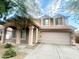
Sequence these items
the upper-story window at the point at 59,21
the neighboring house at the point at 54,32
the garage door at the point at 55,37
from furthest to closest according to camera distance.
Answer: the upper-story window at the point at 59,21
the garage door at the point at 55,37
the neighboring house at the point at 54,32

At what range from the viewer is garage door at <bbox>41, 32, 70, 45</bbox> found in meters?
24.2

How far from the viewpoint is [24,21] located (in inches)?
713

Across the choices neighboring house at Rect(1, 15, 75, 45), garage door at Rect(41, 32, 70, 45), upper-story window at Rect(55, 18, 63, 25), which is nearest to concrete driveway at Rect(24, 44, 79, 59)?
neighboring house at Rect(1, 15, 75, 45)

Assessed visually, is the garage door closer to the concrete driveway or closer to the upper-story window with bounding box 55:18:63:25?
the upper-story window with bounding box 55:18:63:25

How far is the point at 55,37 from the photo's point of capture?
81.3 feet

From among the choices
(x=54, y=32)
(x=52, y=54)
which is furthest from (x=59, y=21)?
(x=52, y=54)

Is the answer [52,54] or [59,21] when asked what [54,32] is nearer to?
[59,21]

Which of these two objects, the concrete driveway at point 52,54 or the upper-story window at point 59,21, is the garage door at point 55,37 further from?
the concrete driveway at point 52,54

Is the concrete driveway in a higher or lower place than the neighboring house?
lower

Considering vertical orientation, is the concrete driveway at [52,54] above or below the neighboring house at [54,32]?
below

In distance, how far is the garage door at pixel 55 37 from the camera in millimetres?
24250

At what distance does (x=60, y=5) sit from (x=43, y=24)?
22801 millimetres

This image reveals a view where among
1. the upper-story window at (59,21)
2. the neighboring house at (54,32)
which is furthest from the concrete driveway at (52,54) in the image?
the upper-story window at (59,21)

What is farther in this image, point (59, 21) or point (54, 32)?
point (59, 21)
